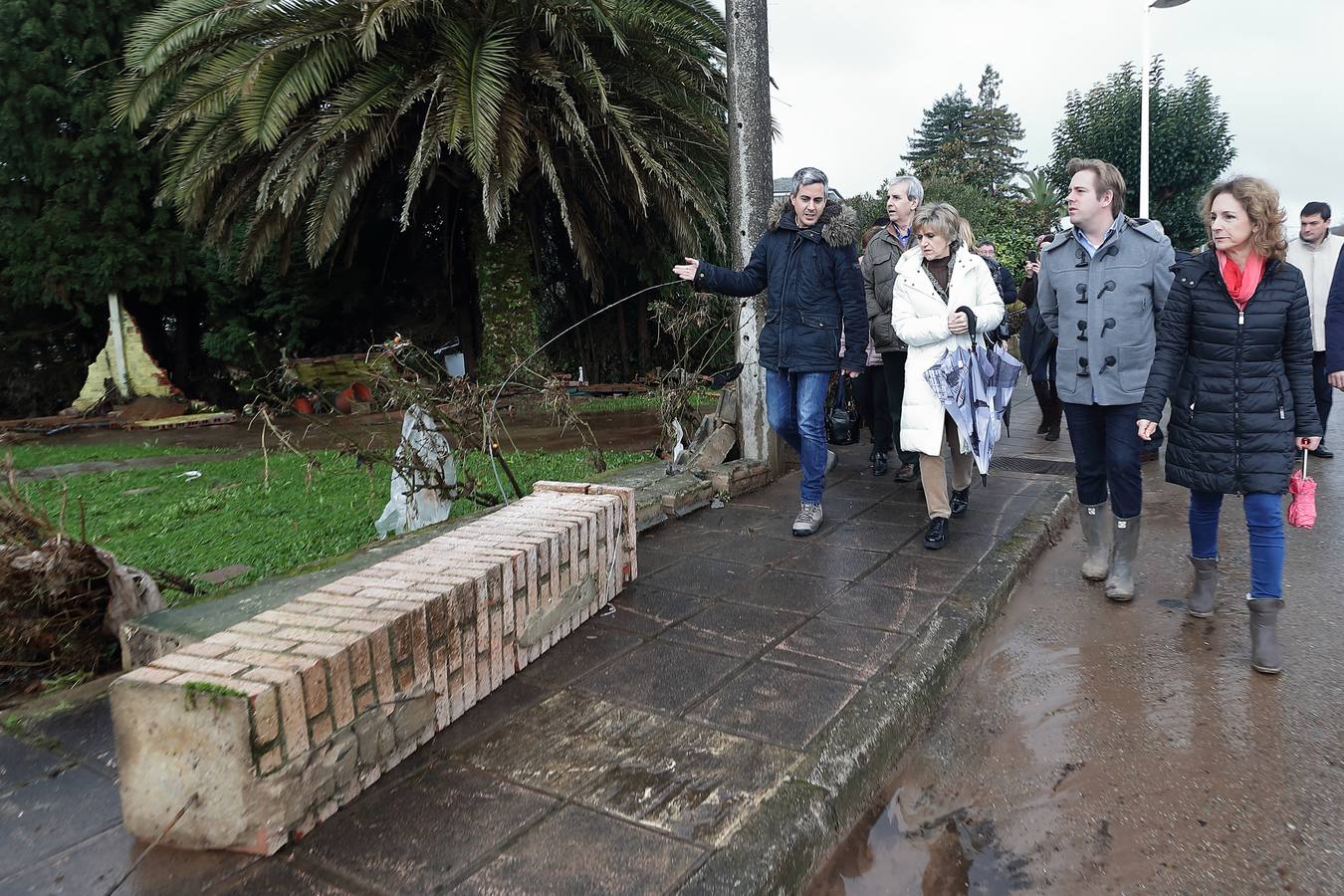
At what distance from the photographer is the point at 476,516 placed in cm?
459

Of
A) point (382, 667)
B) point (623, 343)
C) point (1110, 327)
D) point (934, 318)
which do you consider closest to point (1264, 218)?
point (1110, 327)

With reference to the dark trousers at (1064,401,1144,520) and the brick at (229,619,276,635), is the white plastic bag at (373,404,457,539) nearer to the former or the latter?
the brick at (229,619,276,635)

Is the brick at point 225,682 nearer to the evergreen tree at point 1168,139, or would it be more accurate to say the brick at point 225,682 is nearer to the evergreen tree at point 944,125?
the evergreen tree at point 1168,139

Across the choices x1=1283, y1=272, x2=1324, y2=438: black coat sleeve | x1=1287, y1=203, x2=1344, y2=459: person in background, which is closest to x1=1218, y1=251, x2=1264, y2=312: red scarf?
x1=1283, y1=272, x2=1324, y2=438: black coat sleeve

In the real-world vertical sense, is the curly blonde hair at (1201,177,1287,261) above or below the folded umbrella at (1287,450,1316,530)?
above

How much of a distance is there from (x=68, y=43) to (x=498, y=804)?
14.9m

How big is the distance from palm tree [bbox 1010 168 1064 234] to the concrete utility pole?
1841 centimetres

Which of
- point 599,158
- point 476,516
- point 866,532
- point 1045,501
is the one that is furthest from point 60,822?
point 599,158

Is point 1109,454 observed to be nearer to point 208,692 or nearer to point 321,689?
point 321,689

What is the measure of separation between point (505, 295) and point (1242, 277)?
388 inches

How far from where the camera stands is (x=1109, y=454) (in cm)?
443

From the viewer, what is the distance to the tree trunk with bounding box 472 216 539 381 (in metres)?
12.4

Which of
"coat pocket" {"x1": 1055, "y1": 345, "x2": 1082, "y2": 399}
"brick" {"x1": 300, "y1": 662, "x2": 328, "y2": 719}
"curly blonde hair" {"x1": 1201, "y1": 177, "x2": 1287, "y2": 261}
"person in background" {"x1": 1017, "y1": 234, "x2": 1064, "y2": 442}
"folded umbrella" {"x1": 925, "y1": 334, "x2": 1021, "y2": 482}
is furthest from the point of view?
"person in background" {"x1": 1017, "y1": 234, "x2": 1064, "y2": 442}

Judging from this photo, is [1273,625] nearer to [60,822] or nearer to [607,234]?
[60,822]
